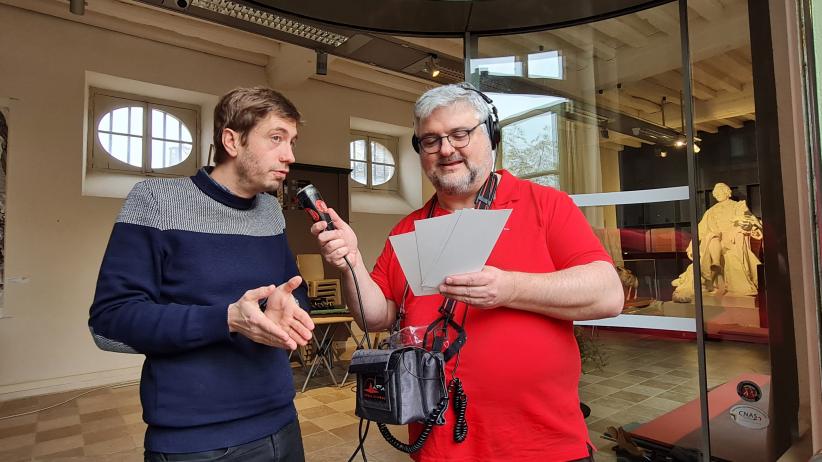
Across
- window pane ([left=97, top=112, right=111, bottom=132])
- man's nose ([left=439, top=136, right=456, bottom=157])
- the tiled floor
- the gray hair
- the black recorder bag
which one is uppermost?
window pane ([left=97, top=112, right=111, bottom=132])

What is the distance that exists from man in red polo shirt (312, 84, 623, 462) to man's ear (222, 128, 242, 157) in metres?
0.34

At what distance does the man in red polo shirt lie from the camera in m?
1.09

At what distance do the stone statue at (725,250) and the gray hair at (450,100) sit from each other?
112 centimetres

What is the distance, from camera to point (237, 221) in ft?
4.28

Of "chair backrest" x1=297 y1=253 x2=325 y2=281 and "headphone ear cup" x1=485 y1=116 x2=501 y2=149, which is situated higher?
"headphone ear cup" x1=485 y1=116 x2=501 y2=149

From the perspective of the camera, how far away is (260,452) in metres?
1.22

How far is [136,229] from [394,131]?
7.54 meters

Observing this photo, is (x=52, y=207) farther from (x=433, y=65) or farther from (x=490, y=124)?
(x=490, y=124)

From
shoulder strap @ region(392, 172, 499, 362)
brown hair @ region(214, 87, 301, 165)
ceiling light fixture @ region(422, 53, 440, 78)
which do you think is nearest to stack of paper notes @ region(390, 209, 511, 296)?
shoulder strap @ region(392, 172, 499, 362)

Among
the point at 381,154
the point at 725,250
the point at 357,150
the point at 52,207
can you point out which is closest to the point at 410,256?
the point at 725,250

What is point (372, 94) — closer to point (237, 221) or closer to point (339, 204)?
point (339, 204)

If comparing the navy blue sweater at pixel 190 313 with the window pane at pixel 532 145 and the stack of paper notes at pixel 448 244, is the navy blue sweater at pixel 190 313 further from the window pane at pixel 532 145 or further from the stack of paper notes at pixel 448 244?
the window pane at pixel 532 145

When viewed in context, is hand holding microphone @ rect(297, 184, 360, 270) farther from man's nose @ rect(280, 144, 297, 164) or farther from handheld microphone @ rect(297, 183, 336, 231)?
man's nose @ rect(280, 144, 297, 164)

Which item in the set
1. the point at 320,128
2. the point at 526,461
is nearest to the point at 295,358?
the point at 320,128
